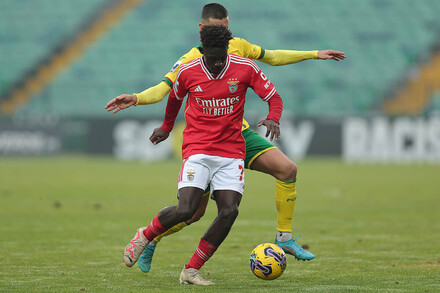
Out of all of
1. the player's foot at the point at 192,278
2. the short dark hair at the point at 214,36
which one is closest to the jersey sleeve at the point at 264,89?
the short dark hair at the point at 214,36

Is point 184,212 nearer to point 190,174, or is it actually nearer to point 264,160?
point 190,174

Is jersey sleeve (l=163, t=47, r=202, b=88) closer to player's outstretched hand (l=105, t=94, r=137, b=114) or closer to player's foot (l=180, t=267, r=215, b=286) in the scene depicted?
player's outstretched hand (l=105, t=94, r=137, b=114)

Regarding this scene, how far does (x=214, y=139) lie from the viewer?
6.17 meters

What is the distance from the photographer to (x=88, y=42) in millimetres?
29234

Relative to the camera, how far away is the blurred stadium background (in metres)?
23.8

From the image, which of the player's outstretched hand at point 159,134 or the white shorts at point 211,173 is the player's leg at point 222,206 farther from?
the player's outstretched hand at point 159,134

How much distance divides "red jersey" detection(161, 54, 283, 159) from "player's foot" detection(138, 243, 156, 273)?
2.87ft

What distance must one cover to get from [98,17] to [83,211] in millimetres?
18669

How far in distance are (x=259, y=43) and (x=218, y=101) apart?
72.2 ft

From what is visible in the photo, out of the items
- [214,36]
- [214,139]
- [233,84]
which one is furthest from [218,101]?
[214,36]

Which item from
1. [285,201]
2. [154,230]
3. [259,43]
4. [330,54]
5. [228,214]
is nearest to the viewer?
[228,214]

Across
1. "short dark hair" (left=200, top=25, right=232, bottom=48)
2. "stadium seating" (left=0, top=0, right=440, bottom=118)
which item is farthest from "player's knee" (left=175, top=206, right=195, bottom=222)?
"stadium seating" (left=0, top=0, right=440, bottom=118)

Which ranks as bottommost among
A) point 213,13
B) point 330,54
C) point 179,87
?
point 179,87

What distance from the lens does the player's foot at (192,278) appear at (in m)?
5.95
